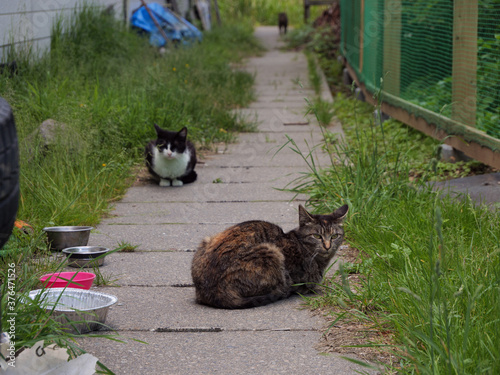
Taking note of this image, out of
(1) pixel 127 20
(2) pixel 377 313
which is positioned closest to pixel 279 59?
(1) pixel 127 20

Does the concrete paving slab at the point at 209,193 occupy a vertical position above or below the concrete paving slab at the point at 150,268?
above

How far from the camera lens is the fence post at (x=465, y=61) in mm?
5734

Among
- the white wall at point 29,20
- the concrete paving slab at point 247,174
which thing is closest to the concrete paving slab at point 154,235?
the concrete paving slab at point 247,174

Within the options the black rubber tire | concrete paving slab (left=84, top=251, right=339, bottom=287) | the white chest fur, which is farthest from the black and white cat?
the black rubber tire

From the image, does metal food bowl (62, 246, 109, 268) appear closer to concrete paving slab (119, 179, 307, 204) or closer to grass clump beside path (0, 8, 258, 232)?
grass clump beside path (0, 8, 258, 232)

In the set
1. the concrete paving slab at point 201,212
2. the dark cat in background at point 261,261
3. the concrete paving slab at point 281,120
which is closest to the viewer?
the dark cat in background at point 261,261

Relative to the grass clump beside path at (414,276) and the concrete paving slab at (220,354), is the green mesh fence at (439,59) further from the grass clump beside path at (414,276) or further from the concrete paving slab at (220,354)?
the concrete paving slab at (220,354)

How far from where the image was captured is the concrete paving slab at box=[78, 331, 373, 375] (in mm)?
2635

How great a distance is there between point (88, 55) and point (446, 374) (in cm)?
783

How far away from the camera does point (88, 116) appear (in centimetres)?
632

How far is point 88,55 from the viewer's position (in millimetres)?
8898

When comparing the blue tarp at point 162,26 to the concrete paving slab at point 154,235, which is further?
the blue tarp at point 162,26

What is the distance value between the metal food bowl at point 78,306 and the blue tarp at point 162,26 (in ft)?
34.2

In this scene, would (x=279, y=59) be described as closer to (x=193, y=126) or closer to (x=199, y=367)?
(x=193, y=126)
